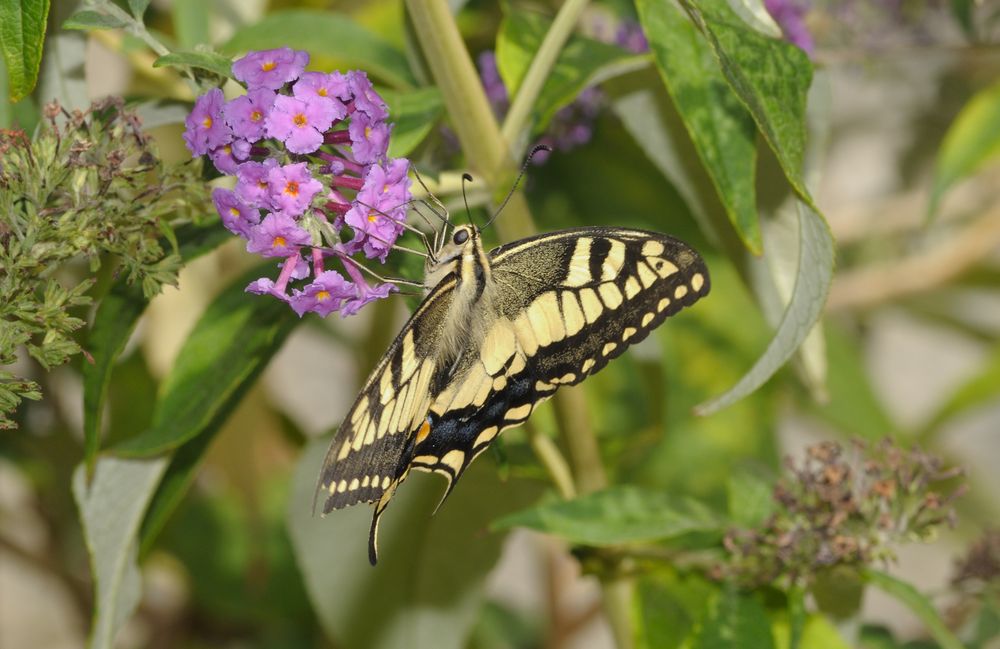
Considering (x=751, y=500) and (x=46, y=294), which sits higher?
(x=46, y=294)

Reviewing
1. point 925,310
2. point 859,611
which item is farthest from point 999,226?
point 859,611

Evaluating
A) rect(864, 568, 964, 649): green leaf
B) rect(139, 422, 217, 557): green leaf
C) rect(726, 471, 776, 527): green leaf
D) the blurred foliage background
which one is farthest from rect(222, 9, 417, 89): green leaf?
rect(864, 568, 964, 649): green leaf

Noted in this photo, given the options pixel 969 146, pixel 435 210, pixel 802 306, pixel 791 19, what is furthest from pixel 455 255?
pixel 969 146

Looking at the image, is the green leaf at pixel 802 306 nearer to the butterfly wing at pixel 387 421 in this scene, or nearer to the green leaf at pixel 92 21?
the butterfly wing at pixel 387 421

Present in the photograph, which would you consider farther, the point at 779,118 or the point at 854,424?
the point at 854,424

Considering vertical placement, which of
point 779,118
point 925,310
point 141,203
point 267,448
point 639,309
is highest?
point 141,203

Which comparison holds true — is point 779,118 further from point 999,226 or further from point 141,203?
point 999,226

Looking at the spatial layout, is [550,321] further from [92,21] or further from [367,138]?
[92,21]
